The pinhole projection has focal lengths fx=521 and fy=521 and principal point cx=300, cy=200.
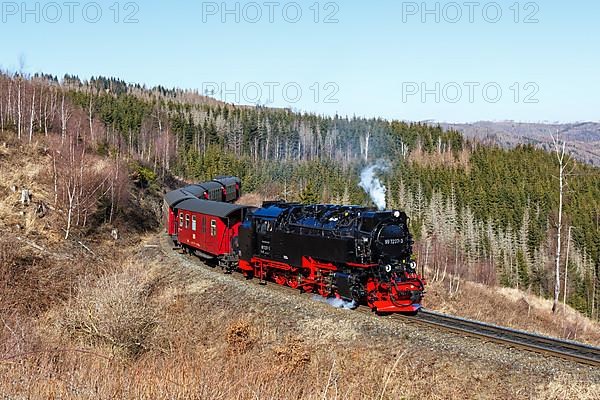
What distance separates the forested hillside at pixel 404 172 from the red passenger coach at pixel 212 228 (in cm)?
1069

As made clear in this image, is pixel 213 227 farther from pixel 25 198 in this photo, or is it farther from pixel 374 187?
pixel 25 198

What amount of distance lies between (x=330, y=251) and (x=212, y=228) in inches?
381

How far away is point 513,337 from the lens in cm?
1538

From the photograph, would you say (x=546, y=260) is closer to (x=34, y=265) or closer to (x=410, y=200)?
(x=410, y=200)

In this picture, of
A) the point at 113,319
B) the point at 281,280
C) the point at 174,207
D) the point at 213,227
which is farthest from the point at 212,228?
the point at 113,319

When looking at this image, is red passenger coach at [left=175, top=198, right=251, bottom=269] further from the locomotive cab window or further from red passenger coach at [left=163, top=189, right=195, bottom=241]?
red passenger coach at [left=163, top=189, right=195, bottom=241]

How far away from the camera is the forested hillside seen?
58.4m

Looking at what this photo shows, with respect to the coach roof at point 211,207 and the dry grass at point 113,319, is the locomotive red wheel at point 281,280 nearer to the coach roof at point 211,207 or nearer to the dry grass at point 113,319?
the coach roof at point 211,207

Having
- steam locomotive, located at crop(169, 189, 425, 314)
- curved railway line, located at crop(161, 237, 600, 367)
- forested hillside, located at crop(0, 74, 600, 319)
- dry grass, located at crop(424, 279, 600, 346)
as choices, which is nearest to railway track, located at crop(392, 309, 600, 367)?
curved railway line, located at crop(161, 237, 600, 367)

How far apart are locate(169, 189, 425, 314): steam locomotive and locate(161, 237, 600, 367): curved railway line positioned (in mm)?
685

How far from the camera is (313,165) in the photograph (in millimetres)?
90562

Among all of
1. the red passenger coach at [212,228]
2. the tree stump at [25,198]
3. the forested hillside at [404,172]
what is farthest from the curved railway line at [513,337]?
the forested hillside at [404,172]

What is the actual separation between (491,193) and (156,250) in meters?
67.7

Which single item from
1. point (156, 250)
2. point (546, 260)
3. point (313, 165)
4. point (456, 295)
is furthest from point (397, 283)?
point (313, 165)
